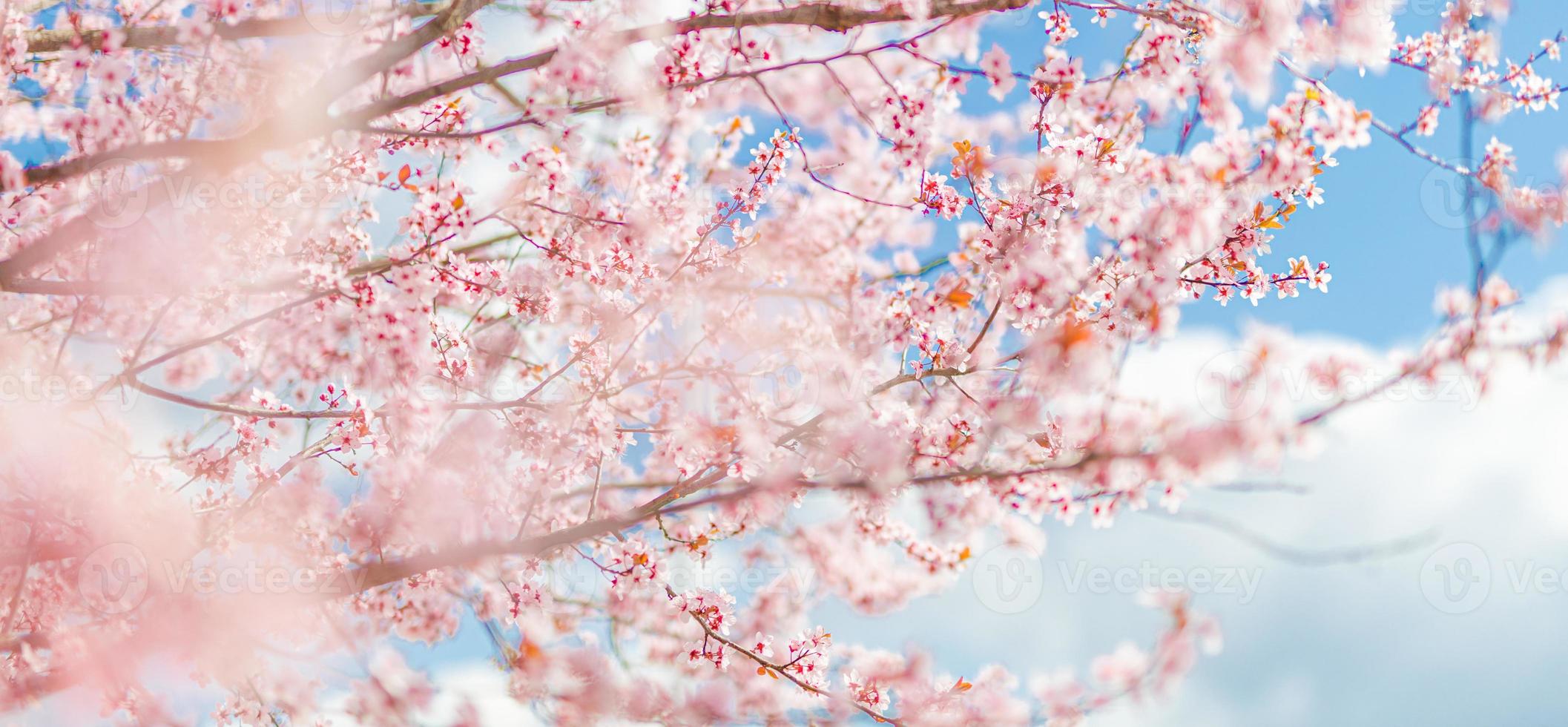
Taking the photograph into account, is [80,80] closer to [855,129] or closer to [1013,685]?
[855,129]

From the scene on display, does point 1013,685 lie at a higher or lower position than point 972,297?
lower

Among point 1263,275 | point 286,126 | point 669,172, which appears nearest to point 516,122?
point 286,126

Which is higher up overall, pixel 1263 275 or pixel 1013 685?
pixel 1263 275

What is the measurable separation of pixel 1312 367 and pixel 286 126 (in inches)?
161

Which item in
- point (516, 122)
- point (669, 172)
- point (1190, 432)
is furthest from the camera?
point (669, 172)

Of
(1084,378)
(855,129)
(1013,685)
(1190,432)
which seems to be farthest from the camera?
(855,129)

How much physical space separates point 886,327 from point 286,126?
314 cm

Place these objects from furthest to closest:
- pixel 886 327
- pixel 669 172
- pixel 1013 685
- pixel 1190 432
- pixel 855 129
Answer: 1. pixel 855 129
2. pixel 669 172
3. pixel 886 327
4. pixel 1013 685
5. pixel 1190 432

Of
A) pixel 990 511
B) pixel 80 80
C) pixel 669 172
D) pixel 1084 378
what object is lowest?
pixel 1084 378

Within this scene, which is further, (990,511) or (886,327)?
(990,511)

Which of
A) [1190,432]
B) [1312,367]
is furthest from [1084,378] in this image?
[1312,367]

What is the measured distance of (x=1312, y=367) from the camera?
3.30 m

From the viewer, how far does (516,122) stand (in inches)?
145

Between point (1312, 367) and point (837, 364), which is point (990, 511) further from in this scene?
point (1312, 367)
